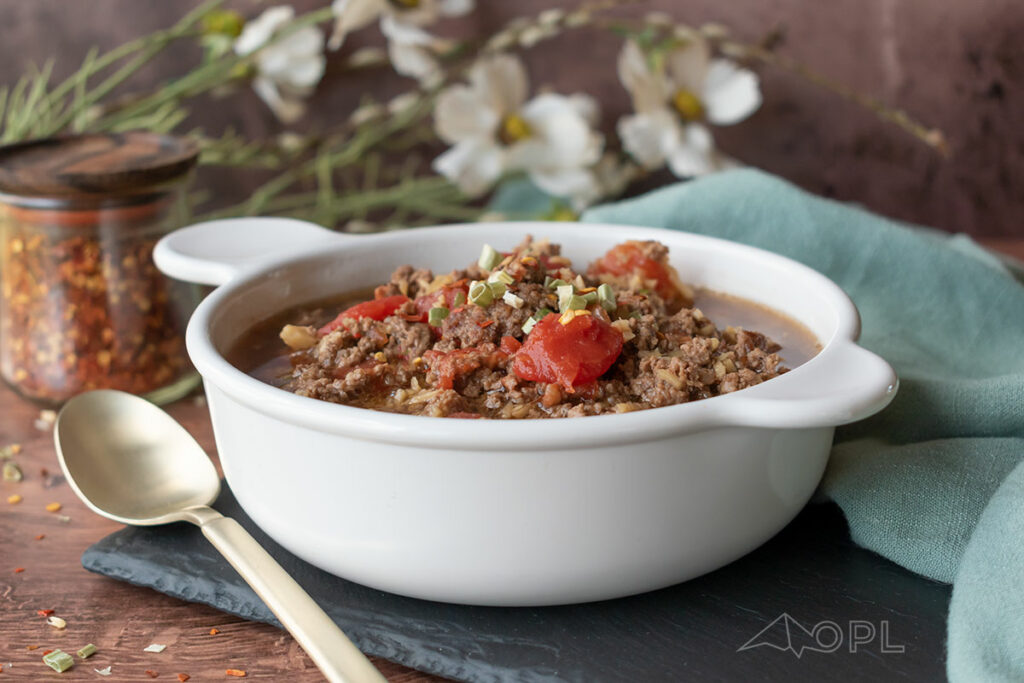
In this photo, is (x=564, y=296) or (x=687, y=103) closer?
(x=564, y=296)

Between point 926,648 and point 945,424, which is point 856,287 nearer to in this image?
point 945,424

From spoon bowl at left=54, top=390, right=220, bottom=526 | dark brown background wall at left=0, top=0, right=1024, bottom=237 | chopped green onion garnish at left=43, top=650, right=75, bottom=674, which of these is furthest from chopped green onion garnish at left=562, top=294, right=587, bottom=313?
dark brown background wall at left=0, top=0, right=1024, bottom=237

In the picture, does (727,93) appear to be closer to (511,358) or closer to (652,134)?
(652,134)

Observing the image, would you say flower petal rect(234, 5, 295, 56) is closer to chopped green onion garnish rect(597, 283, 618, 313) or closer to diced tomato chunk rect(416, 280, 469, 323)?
diced tomato chunk rect(416, 280, 469, 323)

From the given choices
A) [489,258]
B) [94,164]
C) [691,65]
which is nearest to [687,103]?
[691,65]

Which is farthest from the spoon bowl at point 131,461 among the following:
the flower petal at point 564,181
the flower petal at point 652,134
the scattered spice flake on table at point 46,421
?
the flower petal at point 652,134

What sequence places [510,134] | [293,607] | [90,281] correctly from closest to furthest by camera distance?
[293,607], [90,281], [510,134]

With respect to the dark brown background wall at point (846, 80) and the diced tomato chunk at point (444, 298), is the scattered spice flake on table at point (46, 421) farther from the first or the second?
the dark brown background wall at point (846, 80)

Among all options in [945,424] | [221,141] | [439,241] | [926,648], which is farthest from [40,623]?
[221,141]
